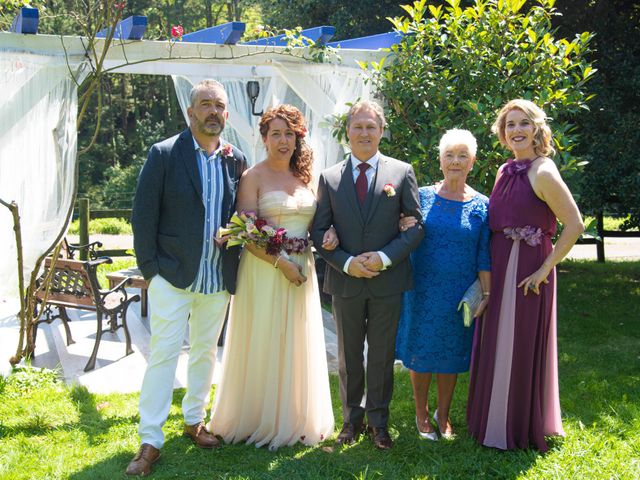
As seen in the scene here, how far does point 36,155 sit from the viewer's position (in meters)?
5.63

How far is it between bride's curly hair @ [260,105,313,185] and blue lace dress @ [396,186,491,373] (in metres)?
0.74

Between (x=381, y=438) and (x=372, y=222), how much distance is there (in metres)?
1.31

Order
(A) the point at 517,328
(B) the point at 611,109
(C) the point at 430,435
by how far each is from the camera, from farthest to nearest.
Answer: (B) the point at 611,109, (C) the point at 430,435, (A) the point at 517,328

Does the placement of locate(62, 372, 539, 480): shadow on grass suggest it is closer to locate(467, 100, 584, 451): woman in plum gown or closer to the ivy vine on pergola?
locate(467, 100, 584, 451): woman in plum gown

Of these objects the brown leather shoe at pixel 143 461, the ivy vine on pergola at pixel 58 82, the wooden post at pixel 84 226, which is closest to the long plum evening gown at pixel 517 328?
the brown leather shoe at pixel 143 461

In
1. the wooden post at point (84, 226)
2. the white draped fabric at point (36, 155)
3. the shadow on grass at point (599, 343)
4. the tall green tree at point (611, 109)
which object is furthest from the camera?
the wooden post at point (84, 226)

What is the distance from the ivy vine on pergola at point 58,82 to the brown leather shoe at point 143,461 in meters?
Answer: 2.20

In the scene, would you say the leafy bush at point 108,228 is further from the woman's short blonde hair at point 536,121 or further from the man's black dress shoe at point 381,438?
the woman's short blonde hair at point 536,121

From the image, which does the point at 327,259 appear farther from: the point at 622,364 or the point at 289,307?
the point at 622,364

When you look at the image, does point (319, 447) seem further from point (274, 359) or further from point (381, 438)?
point (274, 359)

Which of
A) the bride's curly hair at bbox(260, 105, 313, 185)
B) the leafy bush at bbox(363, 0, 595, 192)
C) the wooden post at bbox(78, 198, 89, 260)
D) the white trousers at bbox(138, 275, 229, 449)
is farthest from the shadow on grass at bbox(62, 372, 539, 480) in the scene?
the wooden post at bbox(78, 198, 89, 260)

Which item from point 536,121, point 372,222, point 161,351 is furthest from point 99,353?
point 536,121

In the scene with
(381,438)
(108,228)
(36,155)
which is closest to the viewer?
(381,438)

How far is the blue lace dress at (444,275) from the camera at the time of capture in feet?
13.1
